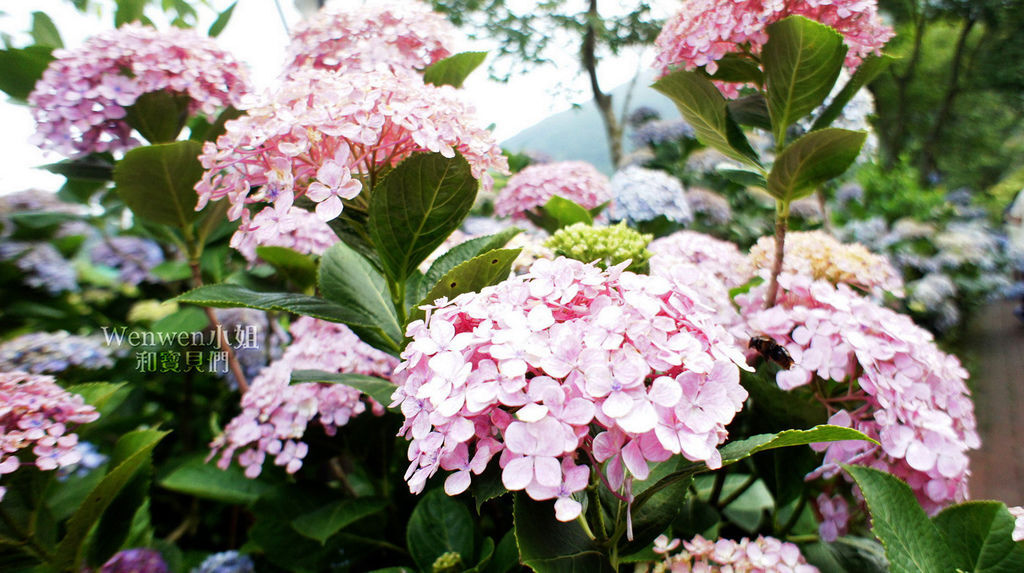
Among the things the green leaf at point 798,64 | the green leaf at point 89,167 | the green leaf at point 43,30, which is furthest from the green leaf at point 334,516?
the green leaf at point 43,30

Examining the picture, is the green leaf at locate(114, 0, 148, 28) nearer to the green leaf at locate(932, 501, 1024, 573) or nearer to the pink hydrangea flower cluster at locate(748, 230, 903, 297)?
the pink hydrangea flower cluster at locate(748, 230, 903, 297)

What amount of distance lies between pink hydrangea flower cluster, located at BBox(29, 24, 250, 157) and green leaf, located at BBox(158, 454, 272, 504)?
0.56 meters

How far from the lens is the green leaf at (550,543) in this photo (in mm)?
416

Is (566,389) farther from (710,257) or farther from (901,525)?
(710,257)

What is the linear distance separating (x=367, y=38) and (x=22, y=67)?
604 millimetres

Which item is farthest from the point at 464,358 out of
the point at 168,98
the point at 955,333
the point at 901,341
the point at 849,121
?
the point at 955,333

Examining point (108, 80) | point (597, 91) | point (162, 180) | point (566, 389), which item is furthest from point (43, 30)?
point (597, 91)

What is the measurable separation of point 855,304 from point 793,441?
1.06 feet

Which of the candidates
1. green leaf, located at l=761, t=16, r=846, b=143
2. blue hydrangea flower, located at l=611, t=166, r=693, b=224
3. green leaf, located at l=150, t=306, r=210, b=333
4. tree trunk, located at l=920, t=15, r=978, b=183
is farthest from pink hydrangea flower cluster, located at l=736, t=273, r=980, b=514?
tree trunk, located at l=920, t=15, r=978, b=183

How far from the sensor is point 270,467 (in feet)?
3.22

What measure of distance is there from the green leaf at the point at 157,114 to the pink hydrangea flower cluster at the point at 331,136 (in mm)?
386

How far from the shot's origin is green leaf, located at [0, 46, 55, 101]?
0.88 metres

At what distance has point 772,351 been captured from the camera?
2.02 feet

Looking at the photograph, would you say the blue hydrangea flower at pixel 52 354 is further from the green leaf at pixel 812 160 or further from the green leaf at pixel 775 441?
the green leaf at pixel 812 160
